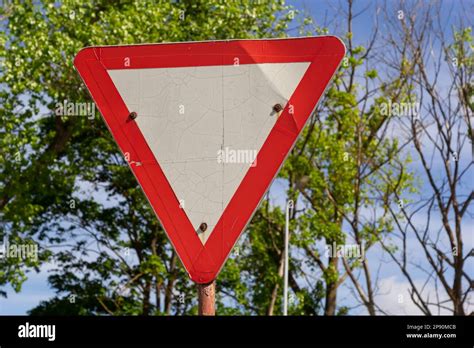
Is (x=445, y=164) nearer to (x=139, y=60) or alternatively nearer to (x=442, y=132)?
(x=442, y=132)

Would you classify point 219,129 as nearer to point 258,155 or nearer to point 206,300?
point 258,155

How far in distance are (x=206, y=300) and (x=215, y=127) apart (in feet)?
1.74

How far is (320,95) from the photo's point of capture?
2404 mm

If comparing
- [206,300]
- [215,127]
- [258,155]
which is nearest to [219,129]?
[215,127]

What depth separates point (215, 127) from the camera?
237 cm

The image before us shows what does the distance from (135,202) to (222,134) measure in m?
20.8

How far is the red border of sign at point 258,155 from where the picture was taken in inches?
93.0
